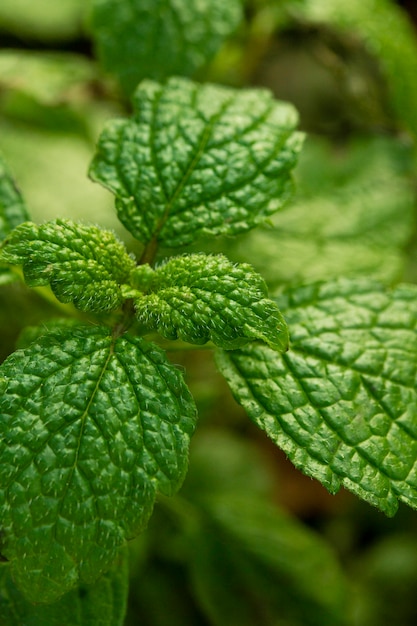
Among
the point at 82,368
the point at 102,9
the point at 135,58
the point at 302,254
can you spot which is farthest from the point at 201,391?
the point at 102,9

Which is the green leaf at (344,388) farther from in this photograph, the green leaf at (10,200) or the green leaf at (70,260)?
the green leaf at (10,200)

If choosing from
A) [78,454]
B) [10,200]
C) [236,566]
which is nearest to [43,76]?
[10,200]

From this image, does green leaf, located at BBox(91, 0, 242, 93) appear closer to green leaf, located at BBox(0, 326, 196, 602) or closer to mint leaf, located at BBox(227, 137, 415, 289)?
mint leaf, located at BBox(227, 137, 415, 289)

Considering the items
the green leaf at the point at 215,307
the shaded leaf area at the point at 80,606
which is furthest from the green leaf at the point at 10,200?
the shaded leaf area at the point at 80,606

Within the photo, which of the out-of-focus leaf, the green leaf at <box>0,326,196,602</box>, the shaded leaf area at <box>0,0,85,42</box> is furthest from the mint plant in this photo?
the shaded leaf area at <box>0,0,85,42</box>

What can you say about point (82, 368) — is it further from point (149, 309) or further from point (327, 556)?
point (327, 556)

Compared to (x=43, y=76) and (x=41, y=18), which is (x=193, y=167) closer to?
(x=43, y=76)
